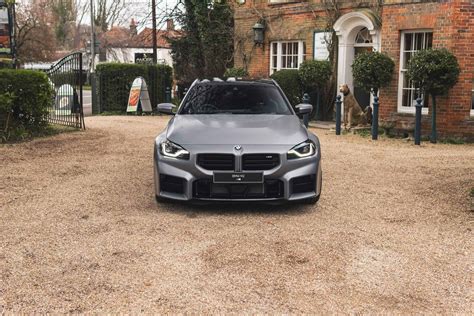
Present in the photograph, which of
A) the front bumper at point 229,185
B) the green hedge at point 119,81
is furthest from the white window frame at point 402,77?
the green hedge at point 119,81

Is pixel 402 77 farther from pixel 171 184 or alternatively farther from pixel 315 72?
pixel 171 184

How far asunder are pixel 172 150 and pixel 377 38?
1053cm

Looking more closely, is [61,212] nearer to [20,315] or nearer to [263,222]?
[263,222]

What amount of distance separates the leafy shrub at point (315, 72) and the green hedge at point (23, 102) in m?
6.95

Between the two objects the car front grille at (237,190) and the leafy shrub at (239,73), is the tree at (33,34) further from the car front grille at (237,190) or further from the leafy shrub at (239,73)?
the car front grille at (237,190)

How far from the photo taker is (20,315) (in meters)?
3.80

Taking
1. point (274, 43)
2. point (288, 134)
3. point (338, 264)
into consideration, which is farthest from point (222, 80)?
point (274, 43)

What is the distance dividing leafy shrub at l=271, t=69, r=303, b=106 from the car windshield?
9415 millimetres

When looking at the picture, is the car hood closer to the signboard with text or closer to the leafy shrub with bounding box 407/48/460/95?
the leafy shrub with bounding box 407/48/460/95

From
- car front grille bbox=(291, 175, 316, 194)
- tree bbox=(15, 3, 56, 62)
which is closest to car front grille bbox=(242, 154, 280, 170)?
car front grille bbox=(291, 175, 316, 194)

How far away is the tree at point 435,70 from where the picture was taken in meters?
12.8

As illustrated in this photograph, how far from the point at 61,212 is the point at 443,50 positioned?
969 centimetres

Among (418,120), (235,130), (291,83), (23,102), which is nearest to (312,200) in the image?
(235,130)

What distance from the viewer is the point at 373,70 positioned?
14195 millimetres
